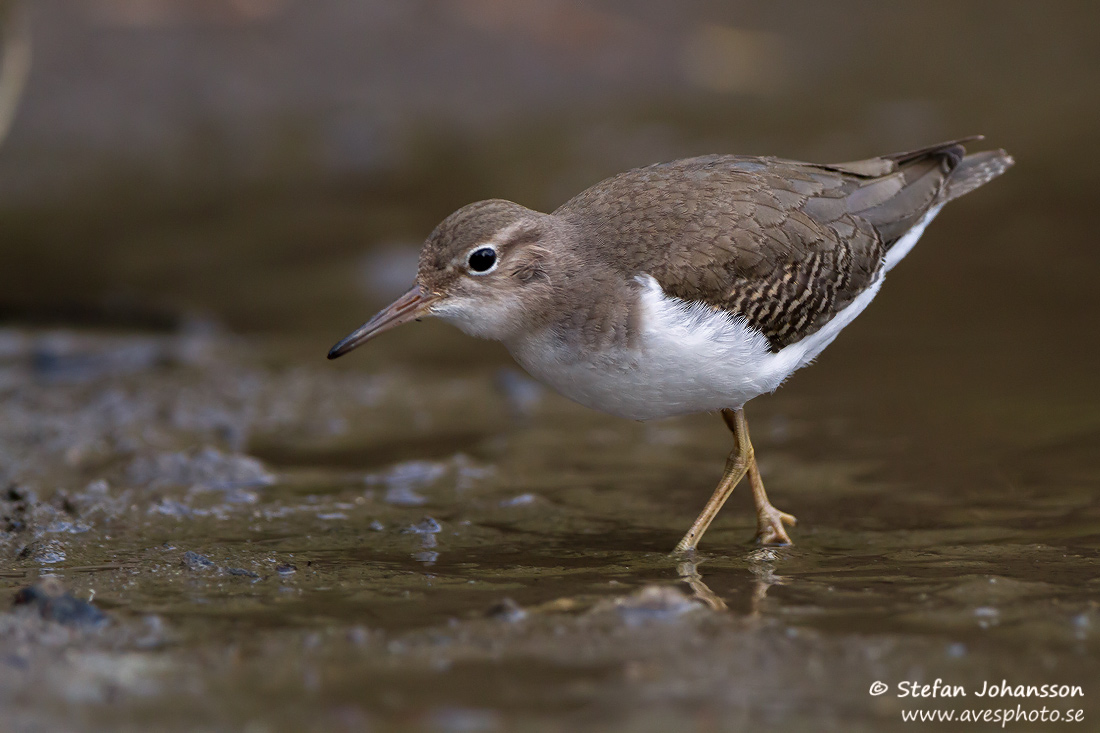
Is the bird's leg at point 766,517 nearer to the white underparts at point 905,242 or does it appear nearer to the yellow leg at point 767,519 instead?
the yellow leg at point 767,519

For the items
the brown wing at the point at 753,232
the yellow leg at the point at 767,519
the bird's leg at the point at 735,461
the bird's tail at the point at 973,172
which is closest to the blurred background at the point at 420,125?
the bird's tail at the point at 973,172

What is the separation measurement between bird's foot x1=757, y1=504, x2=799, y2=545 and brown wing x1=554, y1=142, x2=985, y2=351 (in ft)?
3.24

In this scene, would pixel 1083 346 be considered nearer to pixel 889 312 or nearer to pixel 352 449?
pixel 889 312

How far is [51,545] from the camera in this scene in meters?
6.57

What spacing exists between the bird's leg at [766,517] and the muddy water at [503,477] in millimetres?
140

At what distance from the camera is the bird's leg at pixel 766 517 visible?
273 inches

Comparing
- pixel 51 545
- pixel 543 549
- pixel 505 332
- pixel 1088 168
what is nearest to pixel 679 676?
pixel 543 549

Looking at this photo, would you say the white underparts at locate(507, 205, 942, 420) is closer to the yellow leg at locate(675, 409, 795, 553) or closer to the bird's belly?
the bird's belly

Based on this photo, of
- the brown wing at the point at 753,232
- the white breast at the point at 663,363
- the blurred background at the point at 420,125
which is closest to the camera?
the white breast at the point at 663,363

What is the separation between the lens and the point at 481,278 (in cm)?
671

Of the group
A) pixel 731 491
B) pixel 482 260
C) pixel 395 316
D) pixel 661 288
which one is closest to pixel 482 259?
pixel 482 260

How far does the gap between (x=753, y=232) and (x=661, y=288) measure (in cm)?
74

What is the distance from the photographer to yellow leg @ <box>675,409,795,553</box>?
6840mm

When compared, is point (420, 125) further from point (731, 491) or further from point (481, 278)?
point (731, 491)
